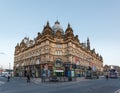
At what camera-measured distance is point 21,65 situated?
93438 millimetres

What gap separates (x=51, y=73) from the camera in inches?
→ 2630

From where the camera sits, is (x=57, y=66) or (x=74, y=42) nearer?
(x=57, y=66)

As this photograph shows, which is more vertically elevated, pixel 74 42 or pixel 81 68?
pixel 74 42

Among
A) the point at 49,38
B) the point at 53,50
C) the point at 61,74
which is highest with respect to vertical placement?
the point at 49,38

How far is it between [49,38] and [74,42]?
38.4 ft

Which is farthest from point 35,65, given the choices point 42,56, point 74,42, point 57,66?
→ point 74,42

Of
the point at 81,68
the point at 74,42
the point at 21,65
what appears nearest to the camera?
the point at 74,42

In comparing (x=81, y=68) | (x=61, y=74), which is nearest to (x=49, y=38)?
(x=61, y=74)

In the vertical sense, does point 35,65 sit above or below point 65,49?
below

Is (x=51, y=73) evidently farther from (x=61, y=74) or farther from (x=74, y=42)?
(x=74, y=42)

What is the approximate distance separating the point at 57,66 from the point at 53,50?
6.75 meters

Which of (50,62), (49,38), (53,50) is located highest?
(49,38)

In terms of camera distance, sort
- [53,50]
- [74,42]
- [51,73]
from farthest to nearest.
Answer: [74,42] < [53,50] < [51,73]

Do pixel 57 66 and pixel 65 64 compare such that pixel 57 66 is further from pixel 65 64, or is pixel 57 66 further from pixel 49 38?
pixel 49 38
